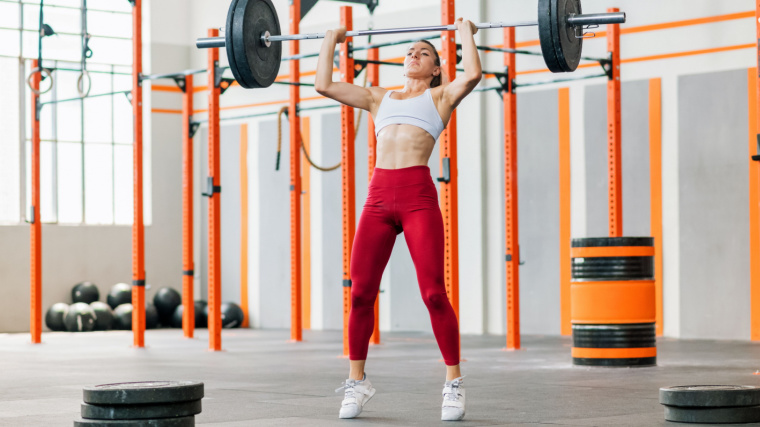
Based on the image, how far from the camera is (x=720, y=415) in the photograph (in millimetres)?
3354

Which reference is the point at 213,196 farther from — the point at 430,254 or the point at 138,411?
the point at 138,411

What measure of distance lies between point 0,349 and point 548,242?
4762 millimetres

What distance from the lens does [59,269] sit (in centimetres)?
1154

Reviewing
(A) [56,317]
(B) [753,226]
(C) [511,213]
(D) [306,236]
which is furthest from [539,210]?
(A) [56,317]

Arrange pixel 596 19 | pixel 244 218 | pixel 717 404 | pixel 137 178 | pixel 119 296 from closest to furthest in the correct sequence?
pixel 717 404
pixel 596 19
pixel 137 178
pixel 119 296
pixel 244 218

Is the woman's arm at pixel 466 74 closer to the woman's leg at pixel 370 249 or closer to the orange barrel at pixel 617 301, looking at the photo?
the woman's leg at pixel 370 249

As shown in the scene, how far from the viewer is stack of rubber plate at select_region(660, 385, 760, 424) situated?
3.34 m

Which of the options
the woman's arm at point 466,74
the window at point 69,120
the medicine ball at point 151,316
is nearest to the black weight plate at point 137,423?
the woman's arm at point 466,74

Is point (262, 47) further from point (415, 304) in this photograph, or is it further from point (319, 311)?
point (319, 311)

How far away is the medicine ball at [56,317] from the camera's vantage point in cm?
1091

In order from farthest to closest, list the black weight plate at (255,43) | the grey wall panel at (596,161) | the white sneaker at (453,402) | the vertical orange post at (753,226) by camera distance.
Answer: the grey wall panel at (596,161)
the vertical orange post at (753,226)
the black weight plate at (255,43)
the white sneaker at (453,402)

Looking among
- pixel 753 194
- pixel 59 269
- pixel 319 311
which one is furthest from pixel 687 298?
pixel 59 269

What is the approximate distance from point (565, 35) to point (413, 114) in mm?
738

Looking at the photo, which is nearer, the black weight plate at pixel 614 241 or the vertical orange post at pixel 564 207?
the black weight plate at pixel 614 241
